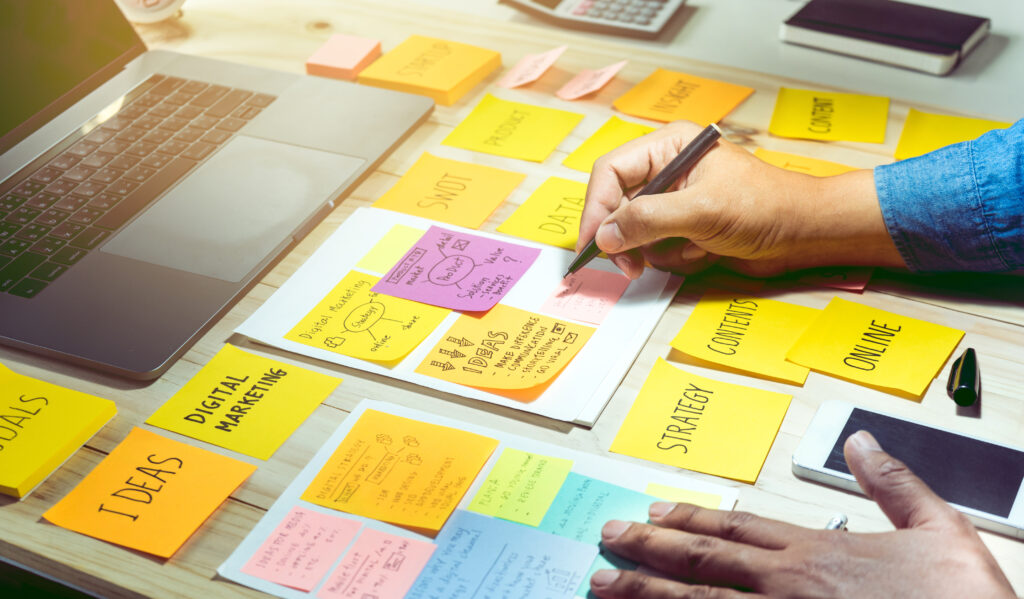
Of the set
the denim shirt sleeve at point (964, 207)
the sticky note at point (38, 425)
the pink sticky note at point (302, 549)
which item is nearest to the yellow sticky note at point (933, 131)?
the denim shirt sleeve at point (964, 207)

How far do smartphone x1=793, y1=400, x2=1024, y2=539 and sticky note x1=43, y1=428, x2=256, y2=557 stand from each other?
41 cm

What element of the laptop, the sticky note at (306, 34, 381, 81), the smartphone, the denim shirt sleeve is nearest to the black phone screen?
the smartphone

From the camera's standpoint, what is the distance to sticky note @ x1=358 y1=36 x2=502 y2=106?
1.14 meters

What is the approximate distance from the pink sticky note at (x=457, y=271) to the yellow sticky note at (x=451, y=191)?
0.04 m

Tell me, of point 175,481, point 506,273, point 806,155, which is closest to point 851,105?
point 806,155

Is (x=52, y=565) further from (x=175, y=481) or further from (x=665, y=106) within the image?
(x=665, y=106)

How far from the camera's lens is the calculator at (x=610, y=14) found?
1251 millimetres

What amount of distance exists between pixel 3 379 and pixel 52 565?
218mm

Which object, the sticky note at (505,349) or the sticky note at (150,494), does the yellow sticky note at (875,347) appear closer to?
the sticky note at (505,349)

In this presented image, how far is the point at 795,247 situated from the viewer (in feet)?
2.69

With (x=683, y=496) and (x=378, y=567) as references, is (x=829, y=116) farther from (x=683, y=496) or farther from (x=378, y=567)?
(x=378, y=567)

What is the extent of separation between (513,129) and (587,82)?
0.14 meters

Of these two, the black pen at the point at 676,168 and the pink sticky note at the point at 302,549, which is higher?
the black pen at the point at 676,168

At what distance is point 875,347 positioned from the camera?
0.75 m
